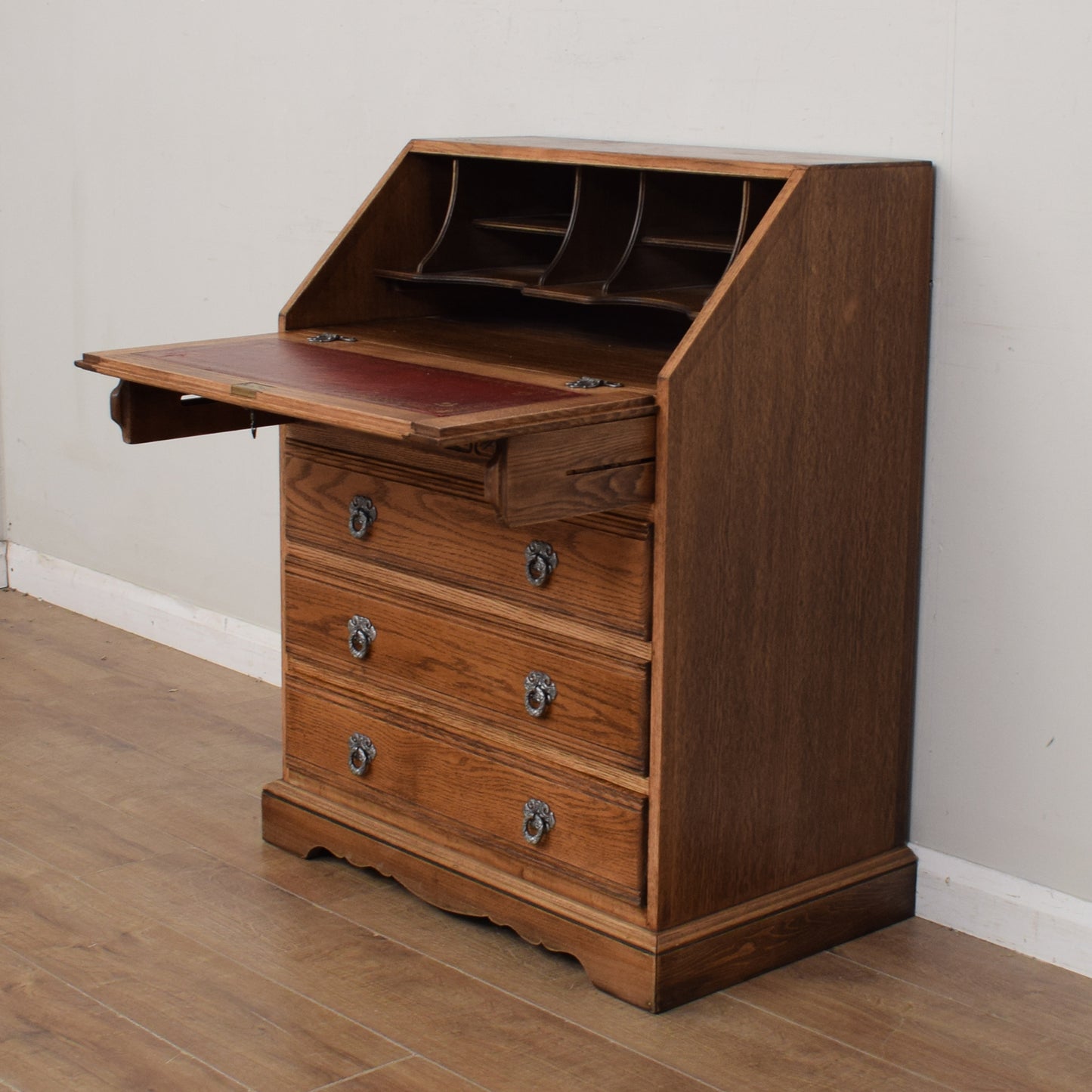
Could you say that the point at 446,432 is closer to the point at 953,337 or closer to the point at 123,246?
the point at 953,337

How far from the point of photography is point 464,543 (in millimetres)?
2777

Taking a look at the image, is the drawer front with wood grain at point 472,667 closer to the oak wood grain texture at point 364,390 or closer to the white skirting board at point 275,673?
the oak wood grain texture at point 364,390

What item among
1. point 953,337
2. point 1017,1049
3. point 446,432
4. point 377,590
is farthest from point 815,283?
point 1017,1049

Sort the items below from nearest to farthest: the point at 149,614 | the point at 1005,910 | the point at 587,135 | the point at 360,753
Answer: the point at 1005,910
the point at 360,753
the point at 587,135
the point at 149,614

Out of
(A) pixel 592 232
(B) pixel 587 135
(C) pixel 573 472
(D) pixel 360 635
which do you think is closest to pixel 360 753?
(D) pixel 360 635

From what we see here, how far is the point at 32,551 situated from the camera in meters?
4.92

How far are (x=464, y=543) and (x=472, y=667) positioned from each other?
0.67 feet

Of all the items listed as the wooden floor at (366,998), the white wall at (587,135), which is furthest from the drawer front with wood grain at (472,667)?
the white wall at (587,135)

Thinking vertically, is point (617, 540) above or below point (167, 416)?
below

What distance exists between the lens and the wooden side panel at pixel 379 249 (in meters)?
3.07

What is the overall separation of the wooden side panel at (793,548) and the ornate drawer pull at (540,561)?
8.3 inches

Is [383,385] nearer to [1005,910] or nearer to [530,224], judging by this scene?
[530,224]

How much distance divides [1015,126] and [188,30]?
2.22 m

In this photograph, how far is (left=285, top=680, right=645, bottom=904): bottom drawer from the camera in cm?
263
